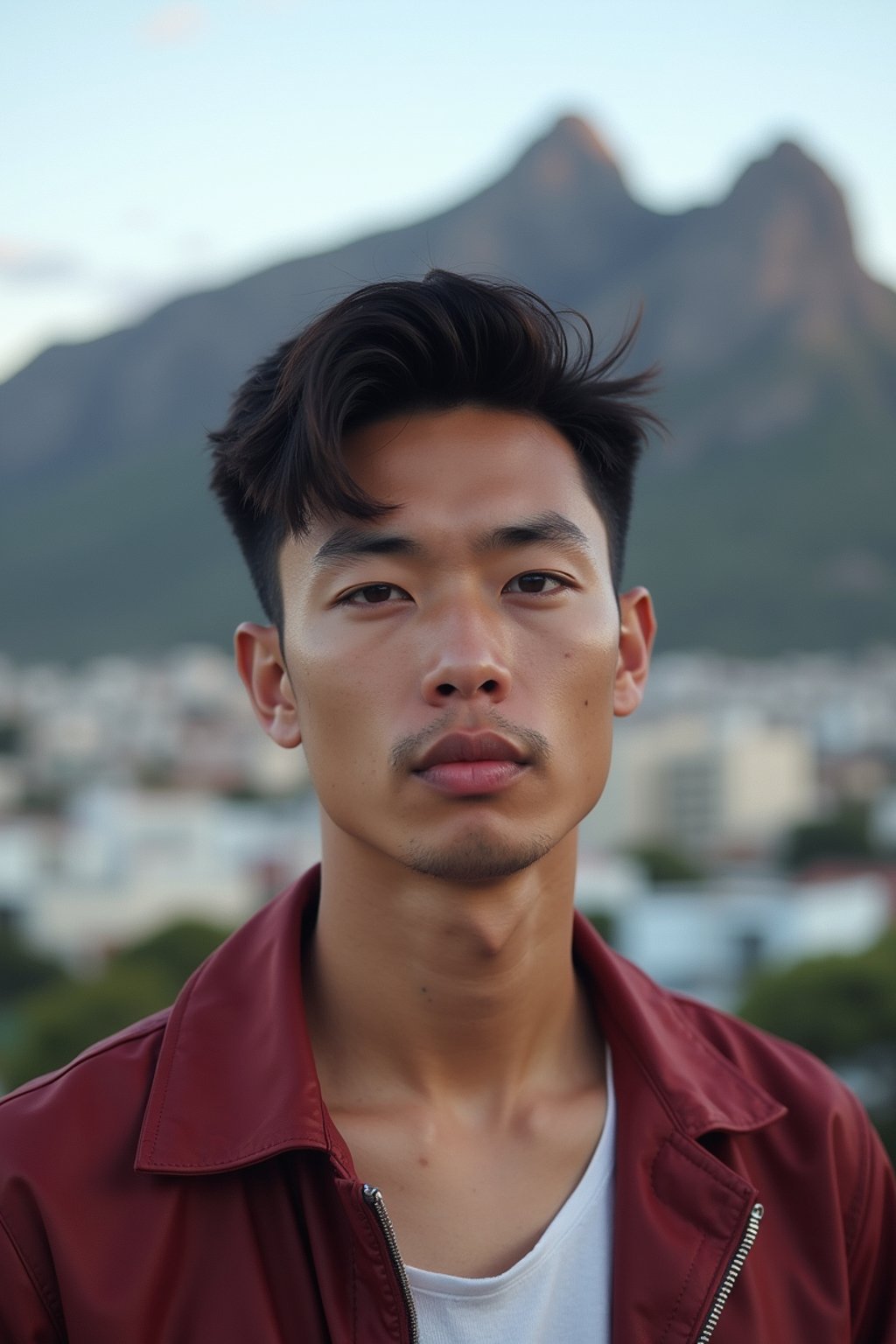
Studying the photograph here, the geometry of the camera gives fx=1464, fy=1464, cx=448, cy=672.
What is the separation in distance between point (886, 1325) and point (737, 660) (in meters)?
73.4

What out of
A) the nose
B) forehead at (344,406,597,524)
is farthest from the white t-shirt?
forehead at (344,406,597,524)

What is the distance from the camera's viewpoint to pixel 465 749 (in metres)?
1.87

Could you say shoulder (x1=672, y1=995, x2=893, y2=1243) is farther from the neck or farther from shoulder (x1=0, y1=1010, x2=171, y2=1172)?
shoulder (x1=0, y1=1010, x2=171, y2=1172)

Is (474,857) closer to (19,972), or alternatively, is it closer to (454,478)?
(454,478)

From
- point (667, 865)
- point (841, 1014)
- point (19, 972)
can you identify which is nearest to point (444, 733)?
point (841, 1014)

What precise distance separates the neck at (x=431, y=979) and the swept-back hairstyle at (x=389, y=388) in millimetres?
440

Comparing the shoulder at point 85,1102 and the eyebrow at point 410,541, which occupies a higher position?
the eyebrow at point 410,541

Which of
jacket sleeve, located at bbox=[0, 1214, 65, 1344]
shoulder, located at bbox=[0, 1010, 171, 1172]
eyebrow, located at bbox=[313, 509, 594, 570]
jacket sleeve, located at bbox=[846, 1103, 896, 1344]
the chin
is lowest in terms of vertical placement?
jacket sleeve, located at bbox=[846, 1103, 896, 1344]

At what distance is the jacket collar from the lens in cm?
182

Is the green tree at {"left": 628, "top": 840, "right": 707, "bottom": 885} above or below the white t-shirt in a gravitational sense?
above

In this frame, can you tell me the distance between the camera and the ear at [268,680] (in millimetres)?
2158

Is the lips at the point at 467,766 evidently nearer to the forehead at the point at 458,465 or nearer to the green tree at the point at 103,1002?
the forehead at the point at 458,465

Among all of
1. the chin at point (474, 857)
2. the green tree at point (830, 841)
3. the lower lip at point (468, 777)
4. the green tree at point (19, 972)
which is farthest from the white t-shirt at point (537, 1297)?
the green tree at point (830, 841)

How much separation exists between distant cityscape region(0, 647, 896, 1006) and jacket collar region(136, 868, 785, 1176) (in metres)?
28.5
